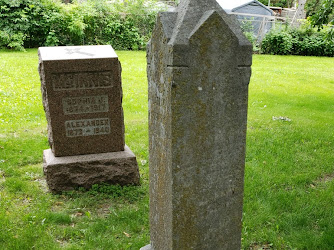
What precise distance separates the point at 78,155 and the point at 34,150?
159 cm

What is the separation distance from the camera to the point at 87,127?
16.0 feet

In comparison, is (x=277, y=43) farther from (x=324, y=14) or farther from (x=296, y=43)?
(x=324, y=14)

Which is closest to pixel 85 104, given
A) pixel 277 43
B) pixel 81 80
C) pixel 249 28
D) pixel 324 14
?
pixel 81 80

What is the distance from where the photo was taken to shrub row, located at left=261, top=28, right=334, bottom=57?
20.7 m

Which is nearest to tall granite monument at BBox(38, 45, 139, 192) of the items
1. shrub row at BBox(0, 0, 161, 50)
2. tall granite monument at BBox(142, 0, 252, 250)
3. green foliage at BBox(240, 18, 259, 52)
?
tall granite monument at BBox(142, 0, 252, 250)

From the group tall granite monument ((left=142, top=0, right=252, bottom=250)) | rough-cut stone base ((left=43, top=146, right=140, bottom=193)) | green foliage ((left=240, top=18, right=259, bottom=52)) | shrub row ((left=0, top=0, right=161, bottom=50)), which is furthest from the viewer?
green foliage ((left=240, top=18, right=259, bottom=52))

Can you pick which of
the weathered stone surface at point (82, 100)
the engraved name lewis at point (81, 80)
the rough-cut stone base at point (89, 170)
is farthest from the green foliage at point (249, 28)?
the rough-cut stone base at point (89, 170)

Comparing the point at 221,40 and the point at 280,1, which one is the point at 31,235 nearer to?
the point at 221,40

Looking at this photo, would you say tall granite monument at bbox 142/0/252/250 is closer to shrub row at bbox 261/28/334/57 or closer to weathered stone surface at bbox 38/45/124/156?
weathered stone surface at bbox 38/45/124/156

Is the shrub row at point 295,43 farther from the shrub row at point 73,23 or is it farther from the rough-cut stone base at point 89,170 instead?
the rough-cut stone base at point 89,170

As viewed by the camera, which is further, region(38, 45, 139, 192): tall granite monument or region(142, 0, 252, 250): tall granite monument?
region(38, 45, 139, 192): tall granite monument

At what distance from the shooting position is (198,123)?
2223mm

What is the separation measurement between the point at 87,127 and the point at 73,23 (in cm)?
1324

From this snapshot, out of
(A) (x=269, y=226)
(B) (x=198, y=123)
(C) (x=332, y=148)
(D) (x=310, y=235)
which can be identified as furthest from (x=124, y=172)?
(C) (x=332, y=148)
